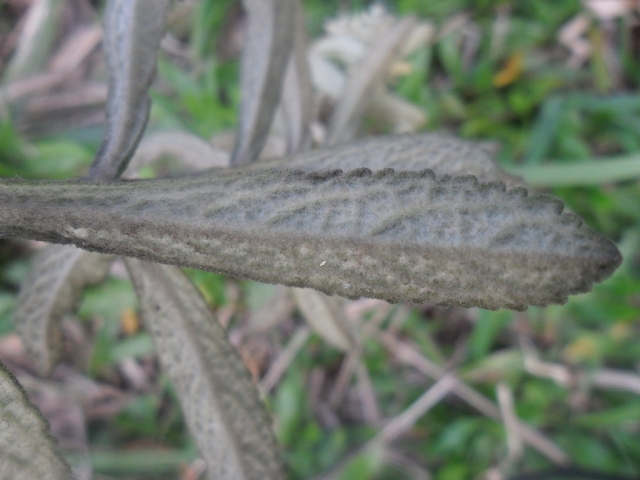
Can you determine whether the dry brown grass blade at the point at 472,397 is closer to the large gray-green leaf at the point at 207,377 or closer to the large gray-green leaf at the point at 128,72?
the large gray-green leaf at the point at 207,377

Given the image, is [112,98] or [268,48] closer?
[112,98]

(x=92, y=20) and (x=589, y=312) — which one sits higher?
(x=92, y=20)

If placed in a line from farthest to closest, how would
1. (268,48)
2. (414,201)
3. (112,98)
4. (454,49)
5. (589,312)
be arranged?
(454,49)
(589,312)
(268,48)
(112,98)
(414,201)

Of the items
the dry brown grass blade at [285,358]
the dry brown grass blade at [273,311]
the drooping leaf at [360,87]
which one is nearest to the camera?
the drooping leaf at [360,87]

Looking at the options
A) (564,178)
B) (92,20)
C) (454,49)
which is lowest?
(564,178)

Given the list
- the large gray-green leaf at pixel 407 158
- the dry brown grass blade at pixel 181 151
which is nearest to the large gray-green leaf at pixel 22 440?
the large gray-green leaf at pixel 407 158

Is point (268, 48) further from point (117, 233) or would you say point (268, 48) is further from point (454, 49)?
point (454, 49)

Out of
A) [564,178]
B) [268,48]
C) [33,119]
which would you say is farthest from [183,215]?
[33,119]

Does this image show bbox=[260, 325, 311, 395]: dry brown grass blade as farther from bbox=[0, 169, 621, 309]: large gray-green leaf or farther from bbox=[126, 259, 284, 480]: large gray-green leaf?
bbox=[0, 169, 621, 309]: large gray-green leaf
